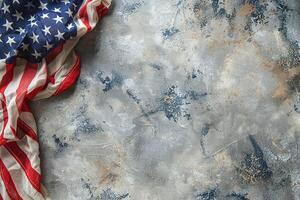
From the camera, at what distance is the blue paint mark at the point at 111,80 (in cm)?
143

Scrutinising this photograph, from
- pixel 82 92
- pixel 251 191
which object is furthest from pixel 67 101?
pixel 251 191

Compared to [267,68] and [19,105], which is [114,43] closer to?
[19,105]

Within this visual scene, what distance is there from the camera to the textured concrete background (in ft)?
4.41

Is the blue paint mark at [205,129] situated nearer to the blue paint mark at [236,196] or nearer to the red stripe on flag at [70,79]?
the blue paint mark at [236,196]

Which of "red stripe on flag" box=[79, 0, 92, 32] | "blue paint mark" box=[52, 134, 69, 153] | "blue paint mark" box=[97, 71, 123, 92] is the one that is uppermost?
"red stripe on flag" box=[79, 0, 92, 32]

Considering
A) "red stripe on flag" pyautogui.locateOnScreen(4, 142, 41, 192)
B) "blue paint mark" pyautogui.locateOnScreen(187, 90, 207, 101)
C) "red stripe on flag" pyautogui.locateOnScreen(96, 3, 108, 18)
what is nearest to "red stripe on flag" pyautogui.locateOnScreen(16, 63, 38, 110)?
"red stripe on flag" pyautogui.locateOnScreen(4, 142, 41, 192)

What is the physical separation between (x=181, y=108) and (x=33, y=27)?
530 millimetres

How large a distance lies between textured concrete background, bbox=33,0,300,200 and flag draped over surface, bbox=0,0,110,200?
0.05m

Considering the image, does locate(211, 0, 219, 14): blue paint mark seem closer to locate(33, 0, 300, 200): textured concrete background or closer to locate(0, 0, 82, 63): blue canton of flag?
locate(33, 0, 300, 200): textured concrete background

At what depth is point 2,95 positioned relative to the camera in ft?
4.48

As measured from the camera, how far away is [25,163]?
1.39 meters

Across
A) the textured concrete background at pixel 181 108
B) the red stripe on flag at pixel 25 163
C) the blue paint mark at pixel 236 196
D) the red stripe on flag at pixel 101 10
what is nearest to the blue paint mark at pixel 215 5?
the textured concrete background at pixel 181 108

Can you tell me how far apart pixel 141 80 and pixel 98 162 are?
295 millimetres

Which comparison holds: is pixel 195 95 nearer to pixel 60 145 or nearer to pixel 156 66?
pixel 156 66
